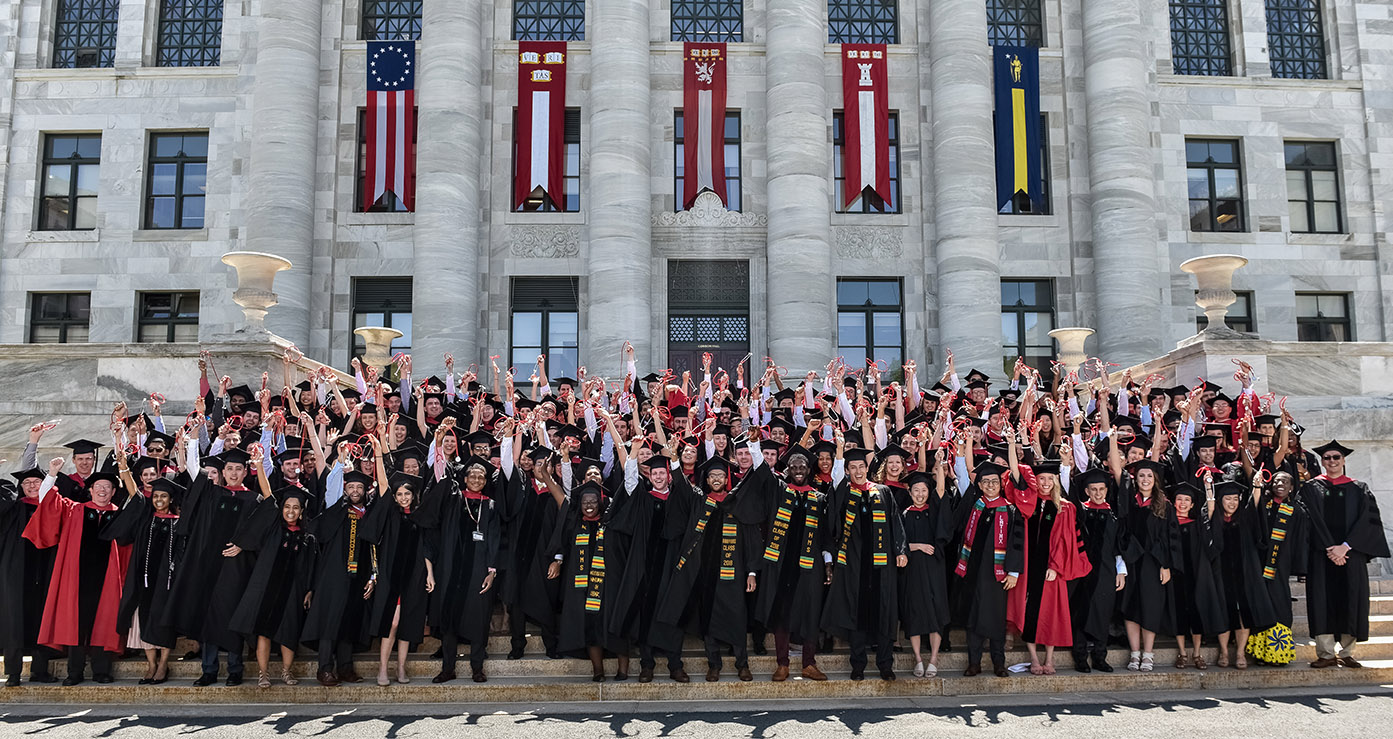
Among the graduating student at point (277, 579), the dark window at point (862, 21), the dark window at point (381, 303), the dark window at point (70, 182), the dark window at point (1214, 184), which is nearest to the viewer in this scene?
the graduating student at point (277, 579)

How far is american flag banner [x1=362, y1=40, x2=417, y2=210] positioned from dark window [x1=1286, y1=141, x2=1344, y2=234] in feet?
61.2

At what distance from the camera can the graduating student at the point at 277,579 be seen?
28.4 ft

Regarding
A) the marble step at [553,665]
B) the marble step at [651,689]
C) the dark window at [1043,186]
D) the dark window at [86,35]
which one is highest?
the dark window at [86,35]

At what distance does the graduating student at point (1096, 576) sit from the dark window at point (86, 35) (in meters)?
22.9

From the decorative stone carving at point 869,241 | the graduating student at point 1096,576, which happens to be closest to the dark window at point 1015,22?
the decorative stone carving at point 869,241

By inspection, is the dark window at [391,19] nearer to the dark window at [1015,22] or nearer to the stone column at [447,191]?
the stone column at [447,191]

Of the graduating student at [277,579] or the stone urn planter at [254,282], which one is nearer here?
the graduating student at [277,579]

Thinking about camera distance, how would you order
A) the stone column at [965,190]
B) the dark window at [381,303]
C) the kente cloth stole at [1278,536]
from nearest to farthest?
the kente cloth stole at [1278,536] < the stone column at [965,190] < the dark window at [381,303]

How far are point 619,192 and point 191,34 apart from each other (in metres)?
10.5

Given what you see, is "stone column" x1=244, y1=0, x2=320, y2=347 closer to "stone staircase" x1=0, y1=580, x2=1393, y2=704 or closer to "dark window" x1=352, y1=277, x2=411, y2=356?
"dark window" x1=352, y1=277, x2=411, y2=356

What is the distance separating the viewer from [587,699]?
8688 mm

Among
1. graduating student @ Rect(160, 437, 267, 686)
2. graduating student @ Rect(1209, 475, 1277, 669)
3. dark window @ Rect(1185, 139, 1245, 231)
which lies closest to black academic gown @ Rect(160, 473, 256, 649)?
graduating student @ Rect(160, 437, 267, 686)

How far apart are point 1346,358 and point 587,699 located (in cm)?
1124

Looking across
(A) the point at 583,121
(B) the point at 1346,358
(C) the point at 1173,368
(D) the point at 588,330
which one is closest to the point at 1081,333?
(C) the point at 1173,368
